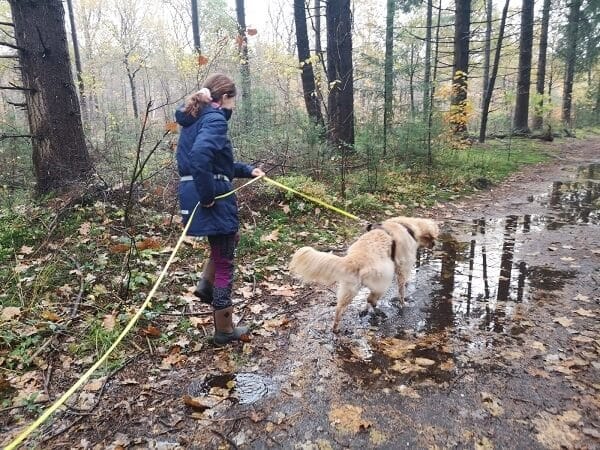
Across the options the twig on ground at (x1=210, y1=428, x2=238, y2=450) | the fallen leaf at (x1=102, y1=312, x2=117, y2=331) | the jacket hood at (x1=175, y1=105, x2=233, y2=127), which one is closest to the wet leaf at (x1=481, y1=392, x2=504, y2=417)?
the twig on ground at (x1=210, y1=428, x2=238, y2=450)

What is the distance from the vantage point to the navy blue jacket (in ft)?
10.3

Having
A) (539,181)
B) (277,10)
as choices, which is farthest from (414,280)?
(277,10)

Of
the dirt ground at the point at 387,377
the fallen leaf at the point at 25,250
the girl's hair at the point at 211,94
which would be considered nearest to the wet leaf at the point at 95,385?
the dirt ground at the point at 387,377

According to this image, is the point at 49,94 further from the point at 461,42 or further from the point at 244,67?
the point at 461,42

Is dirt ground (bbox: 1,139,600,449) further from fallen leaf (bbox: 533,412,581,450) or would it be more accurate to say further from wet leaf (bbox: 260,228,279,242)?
wet leaf (bbox: 260,228,279,242)

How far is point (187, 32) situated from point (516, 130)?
27.3 meters

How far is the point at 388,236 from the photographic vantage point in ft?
13.9

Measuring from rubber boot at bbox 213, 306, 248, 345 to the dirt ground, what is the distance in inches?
4.0

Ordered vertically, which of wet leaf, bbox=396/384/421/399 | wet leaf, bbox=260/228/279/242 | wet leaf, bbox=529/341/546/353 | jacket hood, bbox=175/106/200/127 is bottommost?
wet leaf, bbox=396/384/421/399

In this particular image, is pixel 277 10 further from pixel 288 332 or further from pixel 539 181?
pixel 288 332

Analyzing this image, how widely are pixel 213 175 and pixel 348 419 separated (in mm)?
2173

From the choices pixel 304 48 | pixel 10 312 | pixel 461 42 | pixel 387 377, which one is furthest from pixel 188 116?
pixel 461 42

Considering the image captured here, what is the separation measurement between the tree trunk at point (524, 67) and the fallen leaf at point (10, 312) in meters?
22.2

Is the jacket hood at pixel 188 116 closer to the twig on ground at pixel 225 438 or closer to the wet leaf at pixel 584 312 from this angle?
the twig on ground at pixel 225 438
